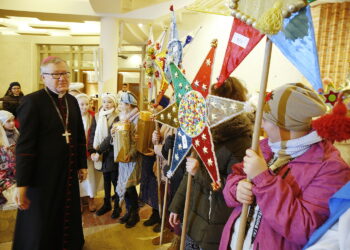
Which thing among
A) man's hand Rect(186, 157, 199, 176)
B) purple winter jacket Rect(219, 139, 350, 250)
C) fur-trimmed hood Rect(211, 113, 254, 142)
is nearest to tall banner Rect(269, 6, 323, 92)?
purple winter jacket Rect(219, 139, 350, 250)

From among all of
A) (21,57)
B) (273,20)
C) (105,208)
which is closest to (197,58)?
(105,208)

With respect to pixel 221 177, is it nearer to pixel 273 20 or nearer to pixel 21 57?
pixel 273 20

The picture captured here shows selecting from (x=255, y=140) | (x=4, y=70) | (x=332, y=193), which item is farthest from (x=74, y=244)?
(x=4, y=70)

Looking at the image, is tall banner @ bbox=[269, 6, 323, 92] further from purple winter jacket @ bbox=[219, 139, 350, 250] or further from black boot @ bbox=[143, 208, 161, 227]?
black boot @ bbox=[143, 208, 161, 227]

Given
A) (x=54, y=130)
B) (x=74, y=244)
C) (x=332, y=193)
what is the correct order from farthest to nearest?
(x=74, y=244) → (x=54, y=130) → (x=332, y=193)

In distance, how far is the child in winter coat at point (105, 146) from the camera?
9.76 feet

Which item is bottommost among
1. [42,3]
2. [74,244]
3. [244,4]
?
[74,244]

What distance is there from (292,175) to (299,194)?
0.21 ft

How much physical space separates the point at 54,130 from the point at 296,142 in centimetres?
158

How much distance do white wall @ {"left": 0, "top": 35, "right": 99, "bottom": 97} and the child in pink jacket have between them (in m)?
9.90

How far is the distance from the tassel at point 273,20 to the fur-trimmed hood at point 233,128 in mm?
617

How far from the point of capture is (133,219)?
2.89 meters

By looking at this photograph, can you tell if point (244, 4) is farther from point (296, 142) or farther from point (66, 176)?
point (66, 176)

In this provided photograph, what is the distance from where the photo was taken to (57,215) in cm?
197
